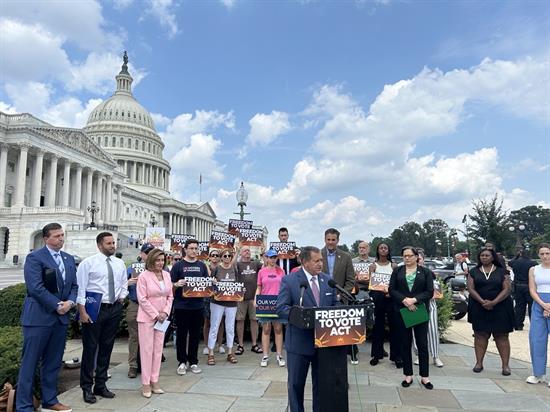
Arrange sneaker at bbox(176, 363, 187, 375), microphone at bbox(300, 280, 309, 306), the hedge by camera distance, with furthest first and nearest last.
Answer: sneaker at bbox(176, 363, 187, 375) → the hedge → microphone at bbox(300, 280, 309, 306)

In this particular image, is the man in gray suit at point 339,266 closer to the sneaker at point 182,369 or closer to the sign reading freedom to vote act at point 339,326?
the sneaker at point 182,369

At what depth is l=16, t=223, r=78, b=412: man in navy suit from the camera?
5.53 meters

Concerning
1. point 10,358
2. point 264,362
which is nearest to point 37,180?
point 264,362

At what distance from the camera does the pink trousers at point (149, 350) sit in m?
6.48

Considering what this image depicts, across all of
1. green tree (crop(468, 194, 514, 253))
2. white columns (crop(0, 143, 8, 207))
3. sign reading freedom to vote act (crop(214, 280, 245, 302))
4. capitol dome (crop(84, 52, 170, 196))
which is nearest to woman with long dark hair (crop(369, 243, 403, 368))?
sign reading freedom to vote act (crop(214, 280, 245, 302))

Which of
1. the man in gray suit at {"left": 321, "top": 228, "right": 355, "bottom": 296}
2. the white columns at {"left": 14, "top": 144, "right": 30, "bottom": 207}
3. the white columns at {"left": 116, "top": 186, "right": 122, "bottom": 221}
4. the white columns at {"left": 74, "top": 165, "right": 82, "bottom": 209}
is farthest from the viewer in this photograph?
the white columns at {"left": 116, "top": 186, "right": 122, "bottom": 221}

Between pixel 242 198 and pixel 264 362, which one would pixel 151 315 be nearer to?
pixel 264 362

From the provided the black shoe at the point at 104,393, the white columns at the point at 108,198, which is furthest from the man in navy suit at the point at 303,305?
the white columns at the point at 108,198

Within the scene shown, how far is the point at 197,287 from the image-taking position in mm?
7895

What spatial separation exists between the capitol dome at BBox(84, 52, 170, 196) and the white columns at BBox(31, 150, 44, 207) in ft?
162

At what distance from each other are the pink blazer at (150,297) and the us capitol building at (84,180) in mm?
48443

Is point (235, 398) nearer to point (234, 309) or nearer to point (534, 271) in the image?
point (234, 309)

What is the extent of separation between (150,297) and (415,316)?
163 inches

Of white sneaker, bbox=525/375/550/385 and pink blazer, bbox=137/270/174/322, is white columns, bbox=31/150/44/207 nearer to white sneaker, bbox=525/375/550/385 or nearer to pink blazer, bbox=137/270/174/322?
pink blazer, bbox=137/270/174/322
